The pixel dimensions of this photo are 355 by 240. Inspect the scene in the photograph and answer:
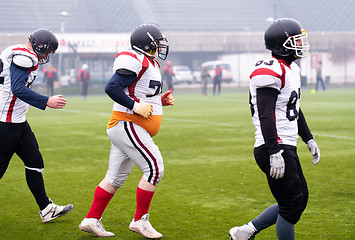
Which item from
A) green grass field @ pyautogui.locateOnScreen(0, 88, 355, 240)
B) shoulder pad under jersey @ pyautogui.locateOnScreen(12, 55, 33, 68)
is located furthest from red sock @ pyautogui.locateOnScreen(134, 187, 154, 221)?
shoulder pad under jersey @ pyautogui.locateOnScreen(12, 55, 33, 68)

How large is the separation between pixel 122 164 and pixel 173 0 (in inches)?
2493

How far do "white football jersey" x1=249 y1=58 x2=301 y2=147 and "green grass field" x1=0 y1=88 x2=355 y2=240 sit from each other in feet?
4.18

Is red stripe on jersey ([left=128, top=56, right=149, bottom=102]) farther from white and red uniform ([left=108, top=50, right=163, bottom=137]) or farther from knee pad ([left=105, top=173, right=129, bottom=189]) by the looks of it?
knee pad ([left=105, top=173, right=129, bottom=189])

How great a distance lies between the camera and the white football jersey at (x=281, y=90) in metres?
3.93

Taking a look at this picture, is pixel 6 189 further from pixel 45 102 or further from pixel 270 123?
pixel 270 123

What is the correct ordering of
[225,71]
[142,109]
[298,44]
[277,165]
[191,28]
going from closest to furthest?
[277,165] < [298,44] < [142,109] < [225,71] < [191,28]

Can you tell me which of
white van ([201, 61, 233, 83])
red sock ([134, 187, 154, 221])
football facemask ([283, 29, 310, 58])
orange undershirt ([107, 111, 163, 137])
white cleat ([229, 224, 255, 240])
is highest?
football facemask ([283, 29, 310, 58])

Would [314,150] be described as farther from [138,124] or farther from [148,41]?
[148,41]

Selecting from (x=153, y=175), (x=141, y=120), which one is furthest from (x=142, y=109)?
(x=153, y=175)

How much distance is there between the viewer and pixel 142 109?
15.5ft

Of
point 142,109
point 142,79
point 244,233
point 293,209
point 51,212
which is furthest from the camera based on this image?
point 51,212

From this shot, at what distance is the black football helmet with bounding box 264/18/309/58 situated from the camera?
13.3 feet

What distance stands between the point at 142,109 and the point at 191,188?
2.53m

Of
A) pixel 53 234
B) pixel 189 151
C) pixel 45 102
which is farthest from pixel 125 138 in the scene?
pixel 189 151
